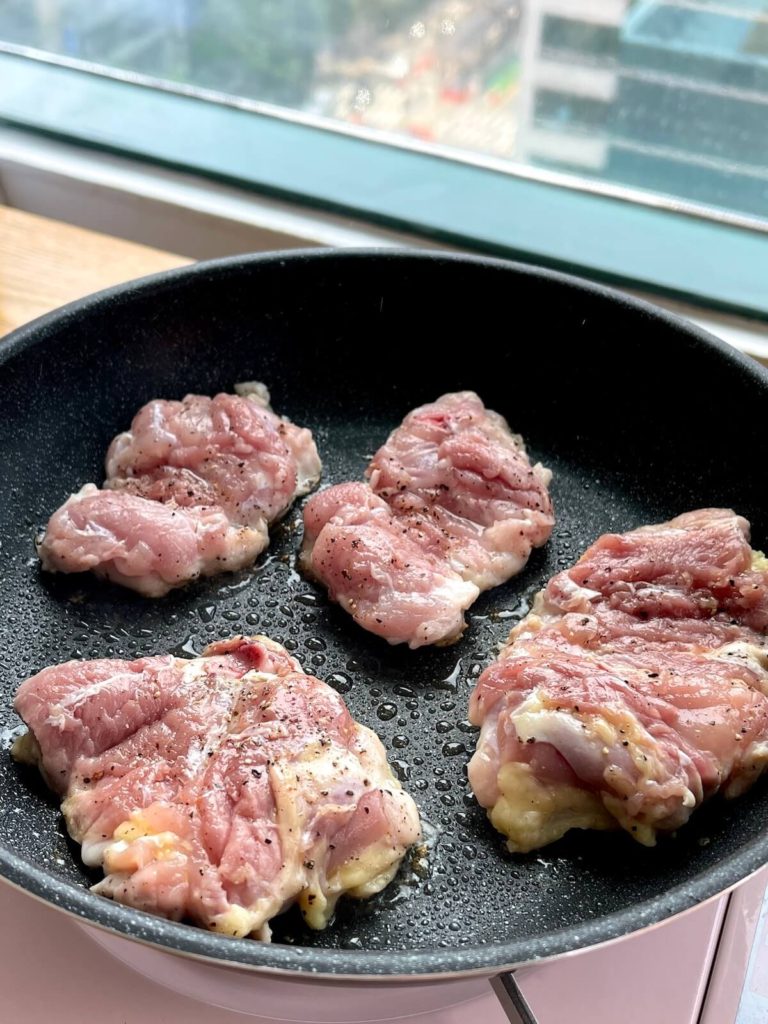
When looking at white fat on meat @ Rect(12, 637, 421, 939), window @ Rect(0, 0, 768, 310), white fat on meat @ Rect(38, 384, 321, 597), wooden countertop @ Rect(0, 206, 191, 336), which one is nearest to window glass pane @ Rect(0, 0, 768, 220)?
window @ Rect(0, 0, 768, 310)

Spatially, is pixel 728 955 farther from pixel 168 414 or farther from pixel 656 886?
pixel 168 414

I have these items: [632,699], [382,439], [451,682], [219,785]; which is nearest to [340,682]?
[451,682]

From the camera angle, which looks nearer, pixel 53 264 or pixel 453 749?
pixel 453 749

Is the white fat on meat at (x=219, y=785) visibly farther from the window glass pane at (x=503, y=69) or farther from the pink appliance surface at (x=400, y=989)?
the window glass pane at (x=503, y=69)

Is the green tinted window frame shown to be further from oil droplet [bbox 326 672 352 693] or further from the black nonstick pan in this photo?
oil droplet [bbox 326 672 352 693]

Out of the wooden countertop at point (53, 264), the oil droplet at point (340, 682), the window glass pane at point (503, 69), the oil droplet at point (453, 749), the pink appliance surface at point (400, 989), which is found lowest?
the pink appliance surface at point (400, 989)

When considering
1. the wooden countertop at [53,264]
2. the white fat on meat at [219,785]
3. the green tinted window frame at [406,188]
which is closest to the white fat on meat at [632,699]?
the white fat on meat at [219,785]

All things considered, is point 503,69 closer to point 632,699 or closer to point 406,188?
point 406,188
